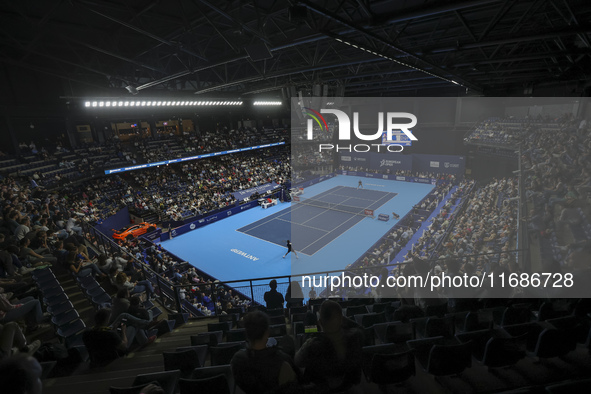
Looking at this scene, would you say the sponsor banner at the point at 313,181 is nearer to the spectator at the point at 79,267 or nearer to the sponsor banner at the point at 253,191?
the sponsor banner at the point at 253,191

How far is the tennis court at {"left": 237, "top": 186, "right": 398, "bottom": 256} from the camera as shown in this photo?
24469mm

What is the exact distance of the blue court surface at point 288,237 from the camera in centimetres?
2039

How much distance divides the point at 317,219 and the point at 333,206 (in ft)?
12.6

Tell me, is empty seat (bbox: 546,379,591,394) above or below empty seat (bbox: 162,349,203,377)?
above

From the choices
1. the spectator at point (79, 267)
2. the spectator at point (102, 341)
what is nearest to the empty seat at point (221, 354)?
the spectator at point (102, 341)

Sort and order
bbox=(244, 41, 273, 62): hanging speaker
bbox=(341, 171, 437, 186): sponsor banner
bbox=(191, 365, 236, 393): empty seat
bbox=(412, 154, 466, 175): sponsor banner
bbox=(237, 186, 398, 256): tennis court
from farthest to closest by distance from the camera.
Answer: bbox=(341, 171, 437, 186): sponsor banner, bbox=(412, 154, 466, 175): sponsor banner, bbox=(237, 186, 398, 256): tennis court, bbox=(244, 41, 273, 62): hanging speaker, bbox=(191, 365, 236, 393): empty seat

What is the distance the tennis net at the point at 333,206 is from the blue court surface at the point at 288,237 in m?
0.70

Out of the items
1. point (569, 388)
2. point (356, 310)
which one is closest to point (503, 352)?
point (569, 388)

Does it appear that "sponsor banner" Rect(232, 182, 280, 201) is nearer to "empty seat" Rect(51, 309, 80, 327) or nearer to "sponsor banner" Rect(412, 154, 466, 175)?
"sponsor banner" Rect(412, 154, 466, 175)

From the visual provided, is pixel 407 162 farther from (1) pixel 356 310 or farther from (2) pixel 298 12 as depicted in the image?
(1) pixel 356 310

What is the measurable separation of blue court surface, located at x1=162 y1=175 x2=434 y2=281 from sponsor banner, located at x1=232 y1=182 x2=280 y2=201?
1.99 m

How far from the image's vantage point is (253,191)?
34.6 m

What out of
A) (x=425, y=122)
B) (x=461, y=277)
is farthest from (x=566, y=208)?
(x=425, y=122)

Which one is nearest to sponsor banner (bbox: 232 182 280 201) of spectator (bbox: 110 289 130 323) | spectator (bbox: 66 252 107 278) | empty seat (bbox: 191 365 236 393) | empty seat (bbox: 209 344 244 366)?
spectator (bbox: 66 252 107 278)
